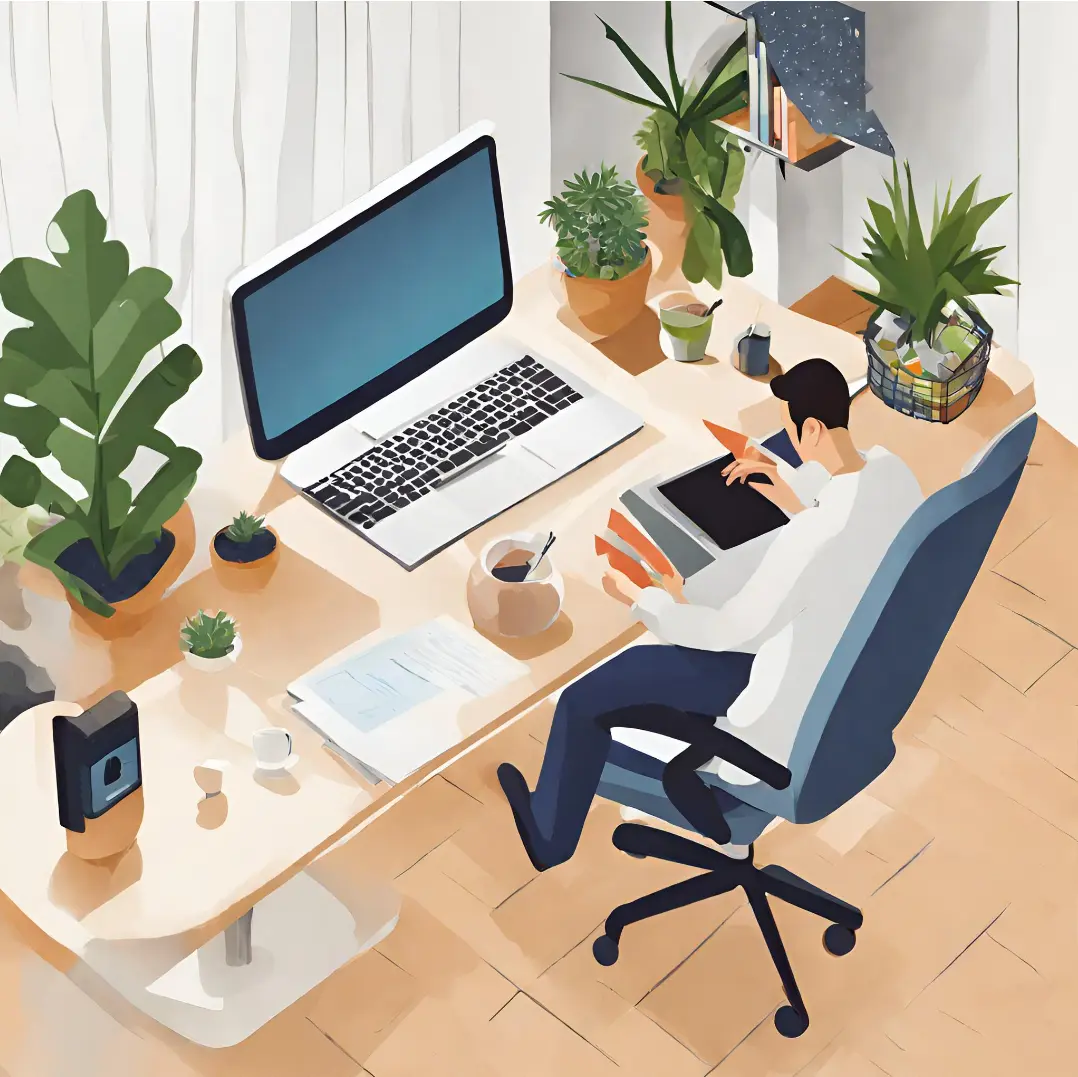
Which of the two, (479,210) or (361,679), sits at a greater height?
(479,210)

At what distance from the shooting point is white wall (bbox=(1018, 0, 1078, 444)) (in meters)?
3.65

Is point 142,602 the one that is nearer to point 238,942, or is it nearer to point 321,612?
point 321,612

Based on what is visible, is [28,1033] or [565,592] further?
[28,1033]

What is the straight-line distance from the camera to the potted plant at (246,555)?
255 centimetres

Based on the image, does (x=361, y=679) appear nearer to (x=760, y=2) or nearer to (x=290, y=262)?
(x=290, y=262)

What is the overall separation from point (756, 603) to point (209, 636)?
0.84 meters

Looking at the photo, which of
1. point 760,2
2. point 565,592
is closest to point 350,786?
point 565,592

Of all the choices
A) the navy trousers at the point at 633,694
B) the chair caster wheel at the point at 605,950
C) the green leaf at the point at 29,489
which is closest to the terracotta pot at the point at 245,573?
the green leaf at the point at 29,489

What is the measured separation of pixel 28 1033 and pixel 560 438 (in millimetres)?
1471

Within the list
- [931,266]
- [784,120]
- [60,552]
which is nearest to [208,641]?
[60,552]

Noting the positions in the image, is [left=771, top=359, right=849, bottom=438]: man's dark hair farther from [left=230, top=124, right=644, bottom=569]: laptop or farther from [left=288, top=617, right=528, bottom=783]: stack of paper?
[left=288, top=617, right=528, bottom=783]: stack of paper

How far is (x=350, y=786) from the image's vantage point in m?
2.27

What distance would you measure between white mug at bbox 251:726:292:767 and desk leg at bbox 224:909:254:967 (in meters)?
0.77

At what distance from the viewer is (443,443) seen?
2713 millimetres
